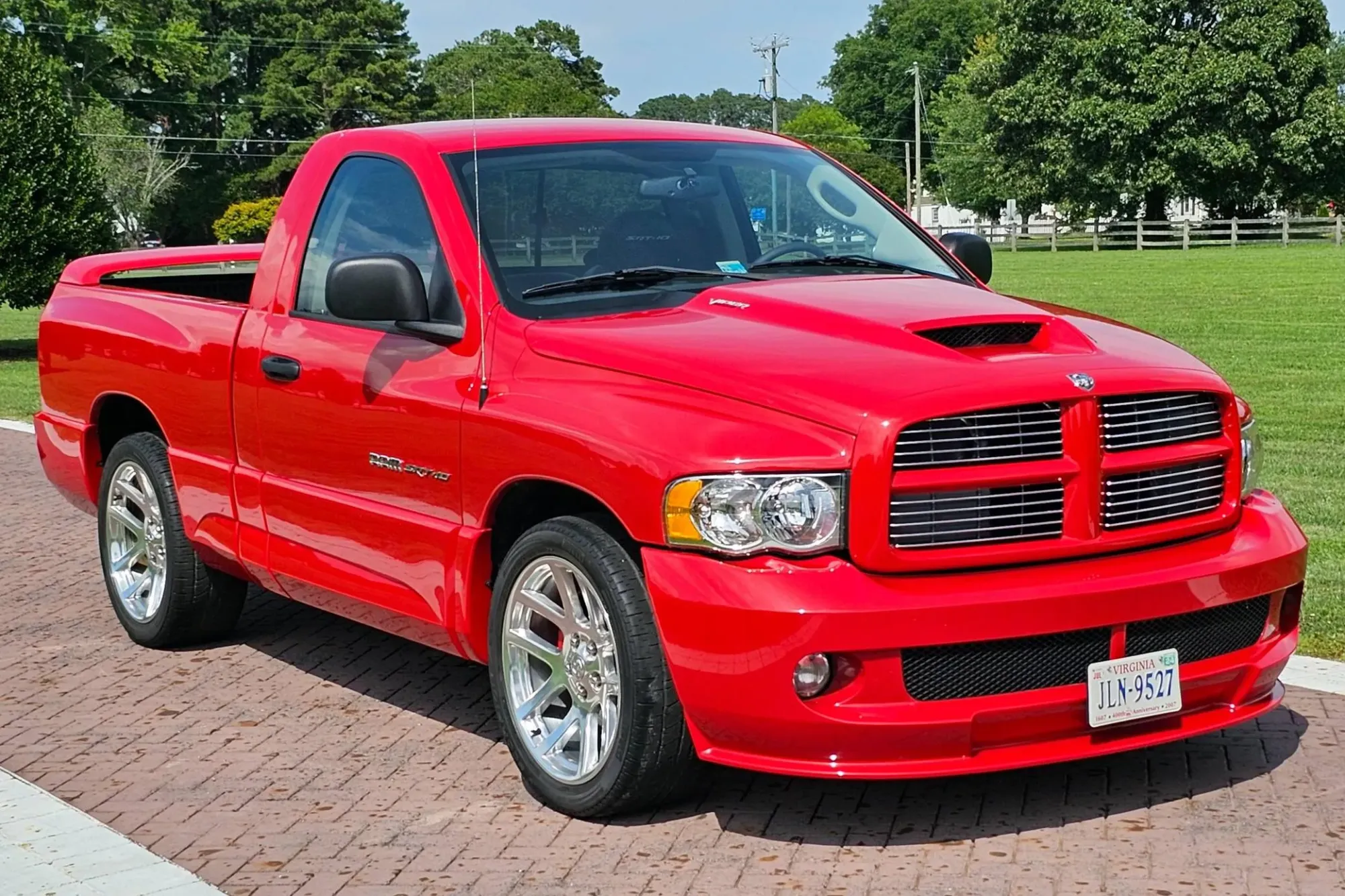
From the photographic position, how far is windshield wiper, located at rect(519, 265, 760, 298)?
562cm

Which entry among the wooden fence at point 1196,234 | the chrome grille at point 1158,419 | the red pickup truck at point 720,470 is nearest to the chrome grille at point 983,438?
the red pickup truck at point 720,470

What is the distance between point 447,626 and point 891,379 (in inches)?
65.3

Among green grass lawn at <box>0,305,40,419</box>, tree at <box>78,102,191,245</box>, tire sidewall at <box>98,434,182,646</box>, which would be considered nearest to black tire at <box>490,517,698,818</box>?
tire sidewall at <box>98,434,182,646</box>

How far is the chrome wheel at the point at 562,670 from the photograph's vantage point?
5020mm

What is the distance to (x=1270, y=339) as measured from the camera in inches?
804

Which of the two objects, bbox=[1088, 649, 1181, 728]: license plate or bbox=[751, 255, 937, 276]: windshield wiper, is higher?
bbox=[751, 255, 937, 276]: windshield wiper

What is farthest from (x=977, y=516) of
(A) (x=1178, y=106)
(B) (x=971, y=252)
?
(A) (x=1178, y=106)

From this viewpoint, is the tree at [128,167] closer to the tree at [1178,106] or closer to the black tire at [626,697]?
the tree at [1178,106]

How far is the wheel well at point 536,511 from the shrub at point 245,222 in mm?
74159

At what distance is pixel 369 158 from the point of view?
20.4ft

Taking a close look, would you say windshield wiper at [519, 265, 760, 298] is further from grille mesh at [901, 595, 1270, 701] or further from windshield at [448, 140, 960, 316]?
grille mesh at [901, 595, 1270, 701]

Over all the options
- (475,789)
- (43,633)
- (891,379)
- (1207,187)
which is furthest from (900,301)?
(1207,187)

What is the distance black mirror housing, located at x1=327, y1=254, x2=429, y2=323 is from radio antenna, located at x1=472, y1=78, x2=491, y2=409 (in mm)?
173

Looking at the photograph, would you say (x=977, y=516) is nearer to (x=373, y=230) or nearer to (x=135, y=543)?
(x=373, y=230)
